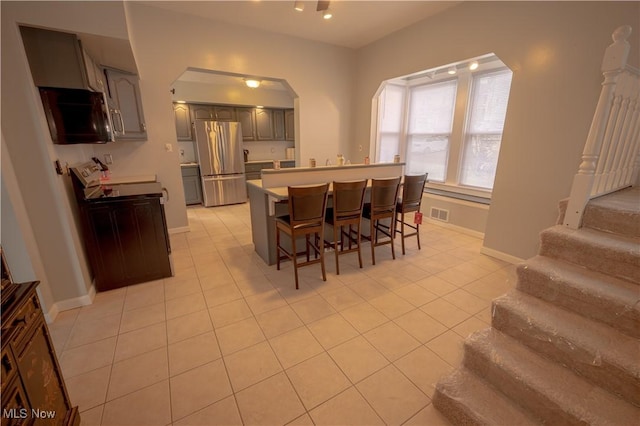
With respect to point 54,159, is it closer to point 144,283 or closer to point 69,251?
point 69,251

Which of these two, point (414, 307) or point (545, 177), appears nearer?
point (414, 307)

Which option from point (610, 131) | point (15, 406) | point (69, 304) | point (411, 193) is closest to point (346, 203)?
point (411, 193)

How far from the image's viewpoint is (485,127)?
387cm

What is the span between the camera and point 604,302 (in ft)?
4.32

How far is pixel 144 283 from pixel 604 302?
11.3 feet

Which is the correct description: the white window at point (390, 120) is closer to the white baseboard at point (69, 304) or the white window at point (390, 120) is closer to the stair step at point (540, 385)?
the stair step at point (540, 385)

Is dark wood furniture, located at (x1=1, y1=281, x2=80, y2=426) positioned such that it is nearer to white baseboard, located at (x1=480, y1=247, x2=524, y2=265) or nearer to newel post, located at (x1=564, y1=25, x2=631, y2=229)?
newel post, located at (x1=564, y1=25, x2=631, y2=229)

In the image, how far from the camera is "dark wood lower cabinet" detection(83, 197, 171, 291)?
2.41 metres

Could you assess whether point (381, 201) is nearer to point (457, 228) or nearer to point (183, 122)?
point (457, 228)

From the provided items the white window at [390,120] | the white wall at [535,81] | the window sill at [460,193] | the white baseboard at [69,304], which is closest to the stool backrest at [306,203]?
the white baseboard at [69,304]

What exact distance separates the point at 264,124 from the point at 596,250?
20.5ft

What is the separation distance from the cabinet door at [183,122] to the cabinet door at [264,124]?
1.50 m

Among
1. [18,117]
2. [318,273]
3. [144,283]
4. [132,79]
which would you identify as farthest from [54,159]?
[318,273]

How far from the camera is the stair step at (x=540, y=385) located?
1101 millimetres
